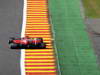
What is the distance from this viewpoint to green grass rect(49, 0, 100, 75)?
137ft

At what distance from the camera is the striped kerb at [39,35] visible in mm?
40919

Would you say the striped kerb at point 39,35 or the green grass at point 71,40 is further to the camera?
the green grass at point 71,40

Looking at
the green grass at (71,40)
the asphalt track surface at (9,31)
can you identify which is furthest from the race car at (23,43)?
the green grass at (71,40)

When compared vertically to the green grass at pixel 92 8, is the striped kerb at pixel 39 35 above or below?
below

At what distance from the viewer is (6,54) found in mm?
42062

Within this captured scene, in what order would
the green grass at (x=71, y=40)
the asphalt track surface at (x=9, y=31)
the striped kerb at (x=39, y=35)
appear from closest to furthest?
the asphalt track surface at (x=9, y=31), the striped kerb at (x=39, y=35), the green grass at (x=71, y=40)

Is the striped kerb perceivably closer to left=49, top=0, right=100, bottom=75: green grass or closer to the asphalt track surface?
left=49, top=0, right=100, bottom=75: green grass

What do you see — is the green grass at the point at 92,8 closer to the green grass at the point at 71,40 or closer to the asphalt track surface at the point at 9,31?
the green grass at the point at 71,40

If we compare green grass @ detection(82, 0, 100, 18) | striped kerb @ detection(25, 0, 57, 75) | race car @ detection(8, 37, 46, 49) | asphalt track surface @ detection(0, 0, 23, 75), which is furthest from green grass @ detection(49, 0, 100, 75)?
asphalt track surface @ detection(0, 0, 23, 75)

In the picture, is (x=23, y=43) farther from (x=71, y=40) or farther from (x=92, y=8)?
(x=92, y=8)

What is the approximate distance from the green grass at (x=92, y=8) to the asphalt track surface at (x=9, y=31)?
10715mm

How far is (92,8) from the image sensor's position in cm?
5278

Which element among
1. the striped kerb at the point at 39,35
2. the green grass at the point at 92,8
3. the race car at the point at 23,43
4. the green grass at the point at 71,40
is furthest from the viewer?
the green grass at the point at 92,8

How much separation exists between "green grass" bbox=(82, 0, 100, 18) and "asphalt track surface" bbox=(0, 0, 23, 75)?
422 inches
